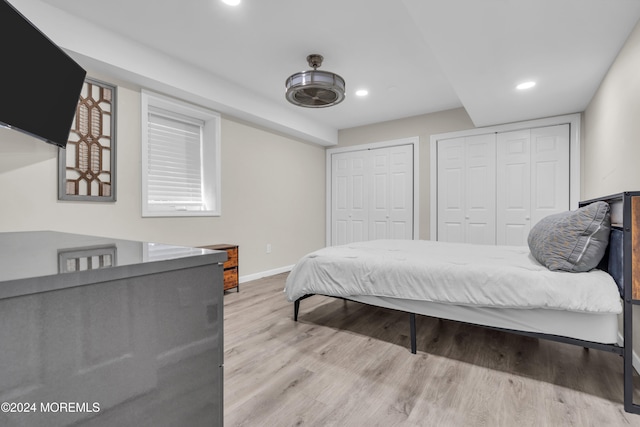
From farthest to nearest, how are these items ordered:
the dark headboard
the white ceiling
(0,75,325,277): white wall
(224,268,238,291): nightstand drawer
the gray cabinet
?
1. (224,268,238,291): nightstand drawer
2. (0,75,325,277): white wall
3. the white ceiling
4. the dark headboard
5. the gray cabinet

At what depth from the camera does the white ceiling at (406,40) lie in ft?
6.39

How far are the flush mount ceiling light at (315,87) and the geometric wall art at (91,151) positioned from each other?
168 cm

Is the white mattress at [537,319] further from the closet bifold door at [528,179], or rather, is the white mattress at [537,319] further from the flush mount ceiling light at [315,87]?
the closet bifold door at [528,179]

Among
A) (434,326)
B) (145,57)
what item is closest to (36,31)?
(145,57)

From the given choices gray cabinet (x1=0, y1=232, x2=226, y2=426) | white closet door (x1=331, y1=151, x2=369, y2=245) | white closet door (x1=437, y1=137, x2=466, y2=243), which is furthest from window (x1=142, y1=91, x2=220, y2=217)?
white closet door (x1=437, y1=137, x2=466, y2=243)

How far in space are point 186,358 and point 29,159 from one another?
8.45 feet

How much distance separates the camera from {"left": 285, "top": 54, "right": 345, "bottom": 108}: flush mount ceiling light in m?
2.50

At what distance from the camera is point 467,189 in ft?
14.4

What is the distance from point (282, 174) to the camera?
4.77 metres

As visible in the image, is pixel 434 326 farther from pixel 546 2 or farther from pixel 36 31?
pixel 36 31

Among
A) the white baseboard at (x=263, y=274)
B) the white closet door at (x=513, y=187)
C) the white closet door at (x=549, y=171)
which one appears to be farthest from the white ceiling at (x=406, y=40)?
the white baseboard at (x=263, y=274)

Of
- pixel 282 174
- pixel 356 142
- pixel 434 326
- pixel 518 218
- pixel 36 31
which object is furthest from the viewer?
pixel 356 142

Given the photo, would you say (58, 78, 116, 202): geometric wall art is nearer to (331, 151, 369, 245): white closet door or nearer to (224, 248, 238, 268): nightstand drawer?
(224, 248, 238, 268): nightstand drawer

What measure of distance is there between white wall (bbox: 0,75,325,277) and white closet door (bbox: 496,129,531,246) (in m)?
2.90
